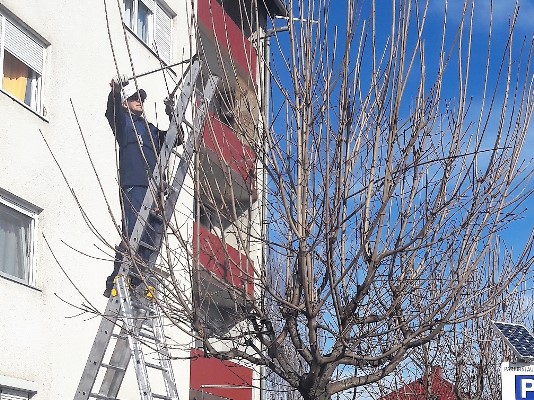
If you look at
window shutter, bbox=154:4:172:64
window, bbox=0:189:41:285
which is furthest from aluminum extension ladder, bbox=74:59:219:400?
window shutter, bbox=154:4:172:64

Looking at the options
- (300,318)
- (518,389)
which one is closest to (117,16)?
(300,318)

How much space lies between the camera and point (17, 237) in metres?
11.9

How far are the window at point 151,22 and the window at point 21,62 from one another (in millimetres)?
2969

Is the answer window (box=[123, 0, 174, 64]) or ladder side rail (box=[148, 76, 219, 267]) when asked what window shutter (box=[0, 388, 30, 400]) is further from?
window (box=[123, 0, 174, 64])

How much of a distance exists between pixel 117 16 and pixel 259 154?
589 cm

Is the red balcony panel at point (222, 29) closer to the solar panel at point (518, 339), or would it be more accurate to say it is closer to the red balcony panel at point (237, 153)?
the red balcony panel at point (237, 153)

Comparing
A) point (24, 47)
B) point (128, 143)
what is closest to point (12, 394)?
point (128, 143)

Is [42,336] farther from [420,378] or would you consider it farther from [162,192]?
[420,378]

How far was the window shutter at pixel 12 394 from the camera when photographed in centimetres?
1094

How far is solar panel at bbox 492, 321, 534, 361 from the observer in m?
7.33

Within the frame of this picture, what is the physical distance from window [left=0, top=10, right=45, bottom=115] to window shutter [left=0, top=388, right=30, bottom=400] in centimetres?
324

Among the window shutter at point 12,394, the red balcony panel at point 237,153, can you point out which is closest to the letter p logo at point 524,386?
the red balcony panel at point 237,153

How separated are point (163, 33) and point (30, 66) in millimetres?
4444

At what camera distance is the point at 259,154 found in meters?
9.59
